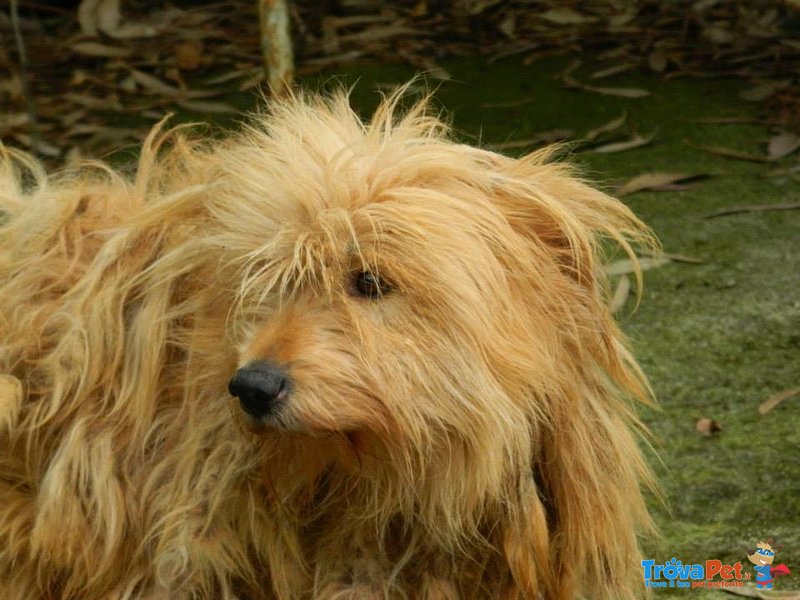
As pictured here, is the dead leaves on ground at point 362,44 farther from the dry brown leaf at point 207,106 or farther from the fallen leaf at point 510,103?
the fallen leaf at point 510,103

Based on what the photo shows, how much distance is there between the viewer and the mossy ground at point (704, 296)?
3.44m

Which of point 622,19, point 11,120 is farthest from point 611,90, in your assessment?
point 11,120

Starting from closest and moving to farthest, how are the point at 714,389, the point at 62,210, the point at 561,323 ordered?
the point at 561,323 → the point at 62,210 → the point at 714,389

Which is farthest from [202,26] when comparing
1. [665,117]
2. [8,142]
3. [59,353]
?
[59,353]

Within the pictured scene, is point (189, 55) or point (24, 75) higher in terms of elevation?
→ point (24, 75)

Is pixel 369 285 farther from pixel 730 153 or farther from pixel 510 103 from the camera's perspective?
pixel 510 103

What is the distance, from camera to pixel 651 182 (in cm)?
512

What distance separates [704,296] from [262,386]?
2.39 metres

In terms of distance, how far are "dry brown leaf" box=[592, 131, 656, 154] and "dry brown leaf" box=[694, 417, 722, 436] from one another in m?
1.84

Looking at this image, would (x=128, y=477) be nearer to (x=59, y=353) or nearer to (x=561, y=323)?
(x=59, y=353)

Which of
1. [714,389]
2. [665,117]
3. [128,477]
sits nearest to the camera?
[128,477]

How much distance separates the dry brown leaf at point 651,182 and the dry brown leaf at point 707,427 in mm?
1472

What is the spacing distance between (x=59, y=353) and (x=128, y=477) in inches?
11.9

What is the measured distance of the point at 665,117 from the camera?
223 inches
